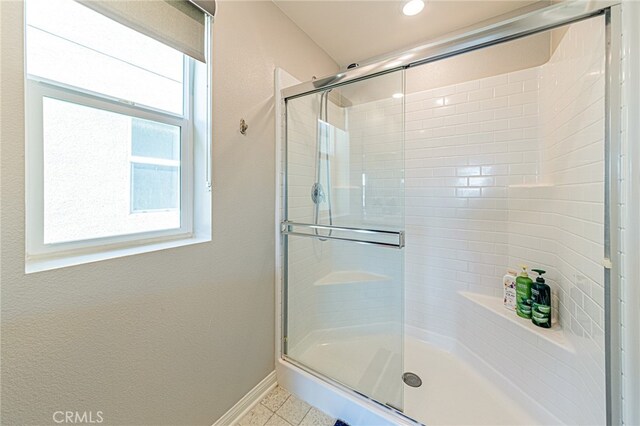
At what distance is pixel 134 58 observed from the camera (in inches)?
40.4

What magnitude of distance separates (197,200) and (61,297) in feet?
1.95

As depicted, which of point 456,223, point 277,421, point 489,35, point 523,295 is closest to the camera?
point 489,35

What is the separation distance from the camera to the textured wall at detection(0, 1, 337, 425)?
0.67 meters

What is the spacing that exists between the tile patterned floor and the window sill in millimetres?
995

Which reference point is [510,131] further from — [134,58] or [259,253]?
[134,58]

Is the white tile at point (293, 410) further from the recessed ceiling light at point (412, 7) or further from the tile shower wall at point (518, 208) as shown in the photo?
the recessed ceiling light at point (412, 7)

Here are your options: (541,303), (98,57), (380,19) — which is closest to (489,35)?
(380,19)

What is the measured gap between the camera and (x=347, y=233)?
4.68 feet

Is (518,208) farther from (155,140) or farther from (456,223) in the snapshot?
(155,140)

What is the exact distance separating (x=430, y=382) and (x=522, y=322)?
0.64 metres

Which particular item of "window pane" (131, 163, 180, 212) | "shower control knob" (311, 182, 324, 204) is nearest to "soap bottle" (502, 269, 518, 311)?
"shower control knob" (311, 182, 324, 204)

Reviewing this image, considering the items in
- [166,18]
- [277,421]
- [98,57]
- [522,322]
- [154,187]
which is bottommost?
[277,421]

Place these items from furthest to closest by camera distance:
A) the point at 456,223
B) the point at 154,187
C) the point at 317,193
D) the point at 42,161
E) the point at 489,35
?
1. the point at 456,223
2. the point at 317,193
3. the point at 154,187
4. the point at 489,35
5. the point at 42,161

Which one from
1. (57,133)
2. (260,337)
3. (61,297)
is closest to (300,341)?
(260,337)
